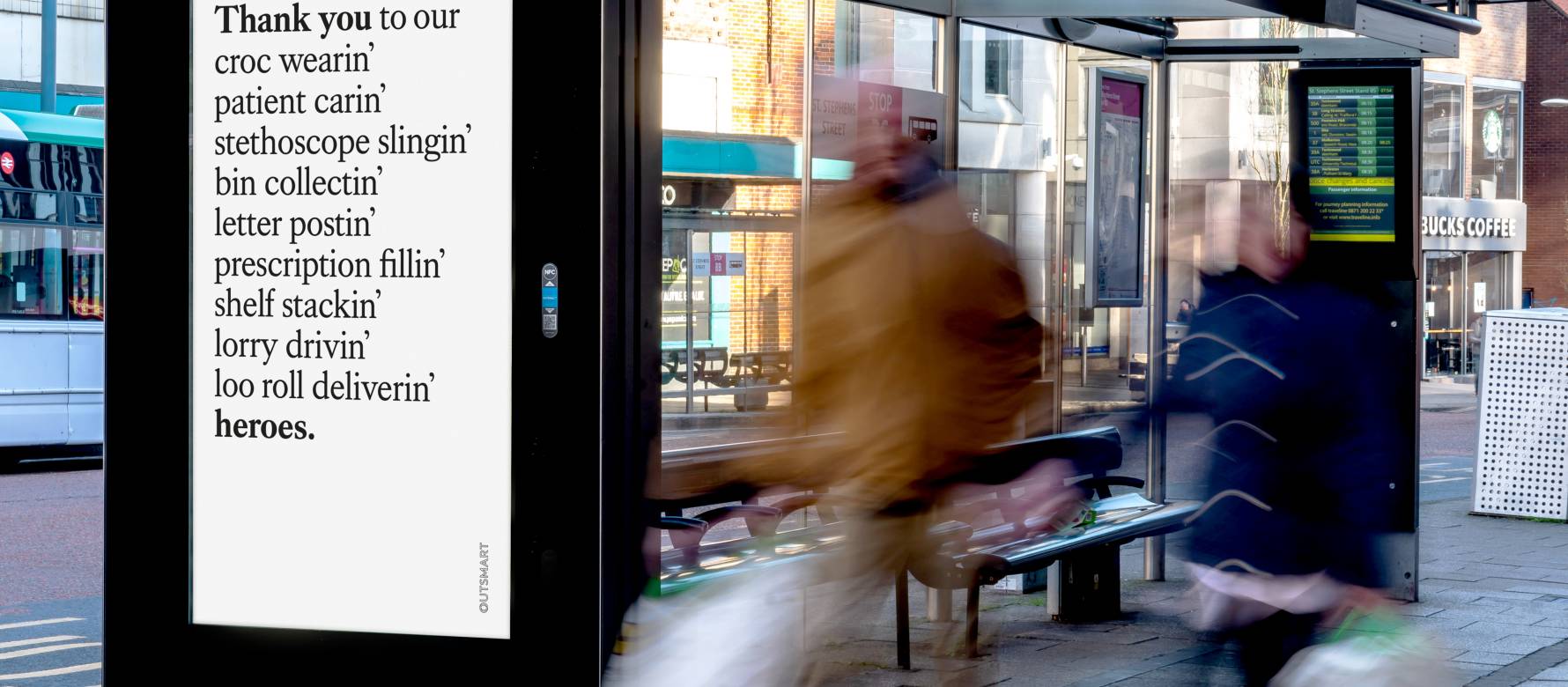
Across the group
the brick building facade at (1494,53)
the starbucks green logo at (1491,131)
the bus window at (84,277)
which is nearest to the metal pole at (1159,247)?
the bus window at (84,277)

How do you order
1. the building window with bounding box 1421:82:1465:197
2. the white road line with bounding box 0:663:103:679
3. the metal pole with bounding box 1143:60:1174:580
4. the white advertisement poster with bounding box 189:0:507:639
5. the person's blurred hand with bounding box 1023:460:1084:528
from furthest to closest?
the building window with bounding box 1421:82:1465:197, the metal pole with bounding box 1143:60:1174:580, the white road line with bounding box 0:663:103:679, the person's blurred hand with bounding box 1023:460:1084:528, the white advertisement poster with bounding box 189:0:507:639

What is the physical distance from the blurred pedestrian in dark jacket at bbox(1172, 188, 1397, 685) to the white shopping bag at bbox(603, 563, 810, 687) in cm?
105

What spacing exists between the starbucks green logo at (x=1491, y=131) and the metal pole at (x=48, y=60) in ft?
98.1

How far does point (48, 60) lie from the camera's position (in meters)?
18.8

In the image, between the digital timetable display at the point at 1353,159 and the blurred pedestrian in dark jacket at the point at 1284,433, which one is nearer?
the blurred pedestrian in dark jacket at the point at 1284,433

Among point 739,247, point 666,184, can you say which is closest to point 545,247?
point 739,247

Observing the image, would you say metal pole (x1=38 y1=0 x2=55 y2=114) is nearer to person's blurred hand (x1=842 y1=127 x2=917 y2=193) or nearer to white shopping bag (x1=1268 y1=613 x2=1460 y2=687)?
person's blurred hand (x1=842 y1=127 x2=917 y2=193)

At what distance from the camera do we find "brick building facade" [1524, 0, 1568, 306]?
41.0 m

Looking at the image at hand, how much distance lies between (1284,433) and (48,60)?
18182 millimetres

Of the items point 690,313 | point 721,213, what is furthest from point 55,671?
point 690,313

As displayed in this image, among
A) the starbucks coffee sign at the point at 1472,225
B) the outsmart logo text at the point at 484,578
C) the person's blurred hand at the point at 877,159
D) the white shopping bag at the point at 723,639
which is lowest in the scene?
the white shopping bag at the point at 723,639

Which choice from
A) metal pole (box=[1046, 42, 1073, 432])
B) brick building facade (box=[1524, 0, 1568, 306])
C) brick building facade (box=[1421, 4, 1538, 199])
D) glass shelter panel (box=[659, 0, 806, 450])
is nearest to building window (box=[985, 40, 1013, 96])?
metal pole (box=[1046, 42, 1073, 432])

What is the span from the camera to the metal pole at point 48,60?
18.8 metres

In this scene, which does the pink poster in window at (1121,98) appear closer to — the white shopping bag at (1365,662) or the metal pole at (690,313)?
the white shopping bag at (1365,662)
